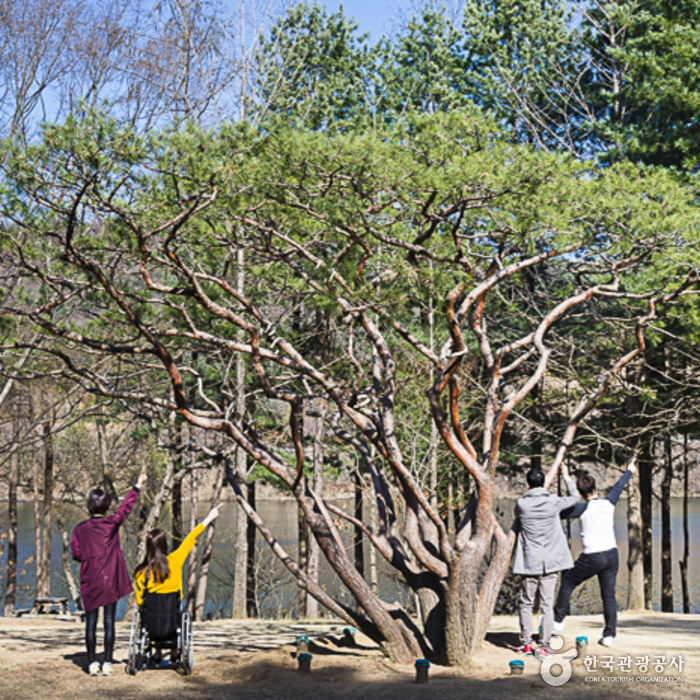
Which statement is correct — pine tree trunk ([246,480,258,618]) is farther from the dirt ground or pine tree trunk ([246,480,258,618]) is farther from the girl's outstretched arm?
the girl's outstretched arm

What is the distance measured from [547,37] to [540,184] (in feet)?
38.4

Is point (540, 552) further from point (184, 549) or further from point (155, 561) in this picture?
point (155, 561)

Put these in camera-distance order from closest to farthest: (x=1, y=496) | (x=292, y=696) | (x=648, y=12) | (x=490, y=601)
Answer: (x=292, y=696)
(x=490, y=601)
(x=648, y=12)
(x=1, y=496)

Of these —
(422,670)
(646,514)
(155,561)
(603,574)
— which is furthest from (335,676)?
(646,514)

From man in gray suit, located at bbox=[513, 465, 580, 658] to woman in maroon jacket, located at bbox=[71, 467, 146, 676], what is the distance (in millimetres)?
3112

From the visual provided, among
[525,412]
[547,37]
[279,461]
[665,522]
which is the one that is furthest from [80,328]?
[665,522]

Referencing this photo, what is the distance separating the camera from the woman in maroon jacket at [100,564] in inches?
212

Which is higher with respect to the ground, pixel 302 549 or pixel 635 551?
pixel 635 551

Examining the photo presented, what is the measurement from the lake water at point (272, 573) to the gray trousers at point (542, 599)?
9117 millimetres

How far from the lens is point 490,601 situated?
647 cm

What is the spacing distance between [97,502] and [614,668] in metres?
4.09

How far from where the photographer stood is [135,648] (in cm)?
552

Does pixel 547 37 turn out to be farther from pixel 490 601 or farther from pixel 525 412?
pixel 490 601

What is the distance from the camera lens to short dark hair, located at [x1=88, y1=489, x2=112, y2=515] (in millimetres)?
5477
